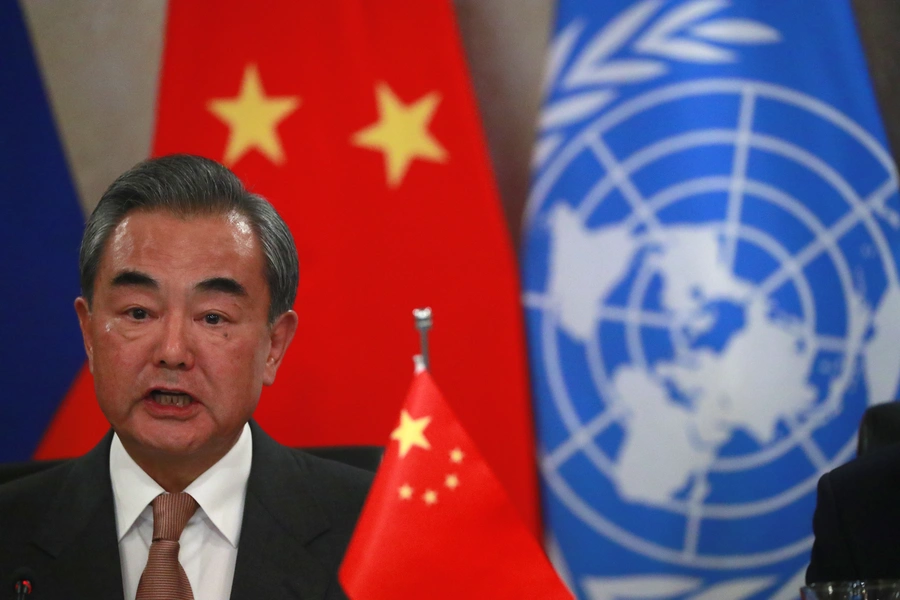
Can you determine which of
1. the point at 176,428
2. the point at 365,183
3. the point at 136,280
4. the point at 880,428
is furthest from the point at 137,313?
the point at 880,428

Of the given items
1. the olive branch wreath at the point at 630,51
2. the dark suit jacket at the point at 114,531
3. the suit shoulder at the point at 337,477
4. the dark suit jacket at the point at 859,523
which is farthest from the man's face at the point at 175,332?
the olive branch wreath at the point at 630,51

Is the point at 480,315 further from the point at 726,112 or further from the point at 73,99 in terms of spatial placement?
the point at 73,99

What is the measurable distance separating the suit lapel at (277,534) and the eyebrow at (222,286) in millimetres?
325

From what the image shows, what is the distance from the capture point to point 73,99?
2.71 m

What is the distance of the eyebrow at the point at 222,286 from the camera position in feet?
5.15

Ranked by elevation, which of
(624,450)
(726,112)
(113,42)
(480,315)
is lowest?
(624,450)

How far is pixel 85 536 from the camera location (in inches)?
61.2

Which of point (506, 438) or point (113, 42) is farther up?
point (113, 42)

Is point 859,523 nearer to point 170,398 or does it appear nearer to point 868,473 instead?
point 868,473

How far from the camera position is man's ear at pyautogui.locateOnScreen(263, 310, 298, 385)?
171cm

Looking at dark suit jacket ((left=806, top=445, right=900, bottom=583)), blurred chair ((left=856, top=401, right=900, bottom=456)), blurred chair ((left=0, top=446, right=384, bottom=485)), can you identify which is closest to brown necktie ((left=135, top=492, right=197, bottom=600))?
blurred chair ((left=0, top=446, right=384, bottom=485))

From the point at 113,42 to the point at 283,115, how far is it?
0.53 metres

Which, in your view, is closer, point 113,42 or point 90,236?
point 90,236

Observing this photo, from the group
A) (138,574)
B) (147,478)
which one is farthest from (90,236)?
(138,574)
